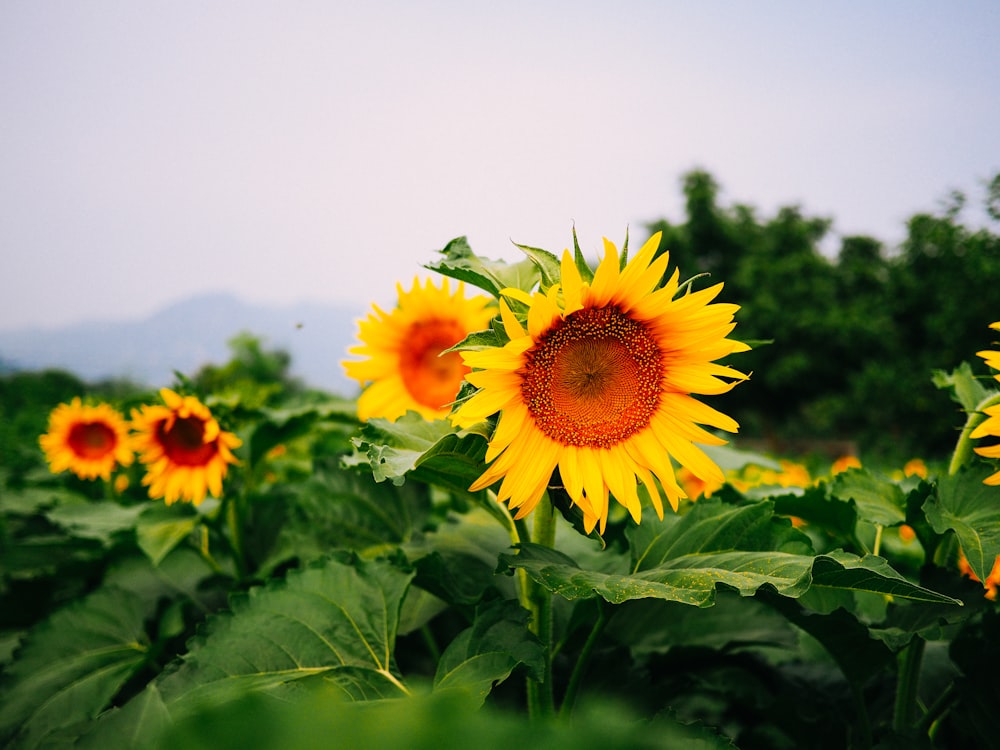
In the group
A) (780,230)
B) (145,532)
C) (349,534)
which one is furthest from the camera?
(780,230)

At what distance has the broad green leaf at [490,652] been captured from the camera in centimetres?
103

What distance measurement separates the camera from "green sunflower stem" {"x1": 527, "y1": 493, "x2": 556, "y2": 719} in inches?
49.0

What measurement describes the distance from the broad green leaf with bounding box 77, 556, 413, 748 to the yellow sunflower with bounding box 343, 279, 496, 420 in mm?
835

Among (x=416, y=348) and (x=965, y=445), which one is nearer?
(x=965, y=445)

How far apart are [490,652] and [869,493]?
855mm

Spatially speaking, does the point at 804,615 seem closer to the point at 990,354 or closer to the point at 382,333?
the point at 990,354

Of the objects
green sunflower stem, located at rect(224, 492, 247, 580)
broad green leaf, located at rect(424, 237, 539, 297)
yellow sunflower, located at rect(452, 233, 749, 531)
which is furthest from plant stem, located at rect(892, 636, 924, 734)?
green sunflower stem, located at rect(224, 492, 247, 580)

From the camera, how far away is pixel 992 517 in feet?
3.91

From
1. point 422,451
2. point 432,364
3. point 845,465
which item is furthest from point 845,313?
point 422,451

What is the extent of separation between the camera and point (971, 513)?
1234mm

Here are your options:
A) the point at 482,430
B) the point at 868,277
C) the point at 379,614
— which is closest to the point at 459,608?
the point at 379,614

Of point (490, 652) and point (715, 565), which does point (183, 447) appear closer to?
point (490, 652)

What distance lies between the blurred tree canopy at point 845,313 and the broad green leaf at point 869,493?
1678 centimetres

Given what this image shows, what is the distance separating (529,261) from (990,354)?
88 centimetres
